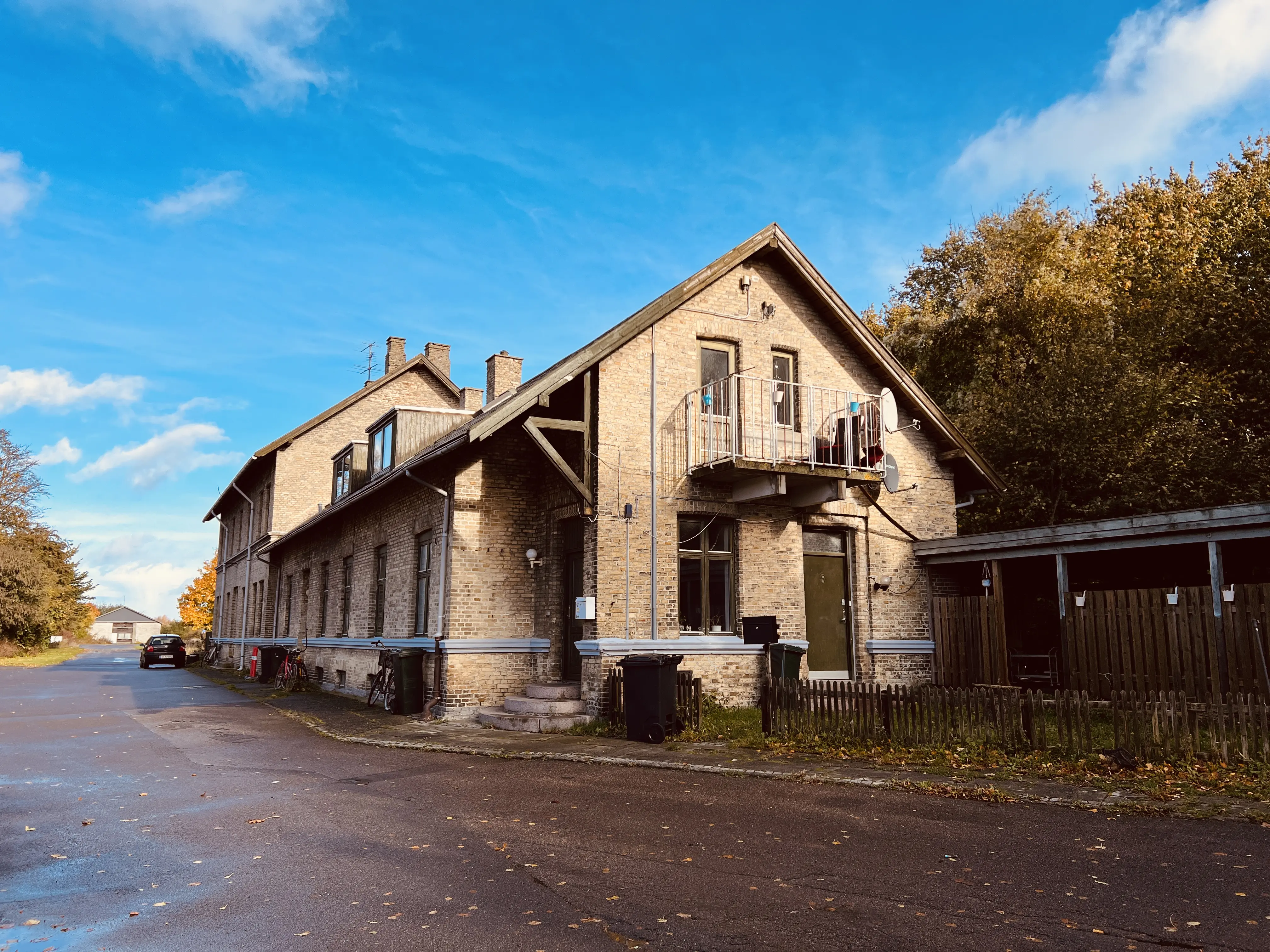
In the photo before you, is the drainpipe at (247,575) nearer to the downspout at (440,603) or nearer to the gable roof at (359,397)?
the gable roof at (359,397)

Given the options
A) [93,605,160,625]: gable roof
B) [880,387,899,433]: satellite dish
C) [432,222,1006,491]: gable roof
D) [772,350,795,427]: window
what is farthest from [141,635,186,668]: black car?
[93,605,160,625]: gable roof

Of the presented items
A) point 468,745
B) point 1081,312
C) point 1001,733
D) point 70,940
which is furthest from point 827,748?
point 1081,312

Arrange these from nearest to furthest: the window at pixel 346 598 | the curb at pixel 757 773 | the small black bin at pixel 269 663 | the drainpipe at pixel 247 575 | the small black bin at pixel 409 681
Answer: the curb at pixel 757 773, the small black bin at pixel 409 681, the window at pixel 346 598, the small black bin at pixel 269 663, the drainpipe at pixel 247 575

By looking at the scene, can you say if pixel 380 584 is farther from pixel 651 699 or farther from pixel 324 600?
pixel 651 699

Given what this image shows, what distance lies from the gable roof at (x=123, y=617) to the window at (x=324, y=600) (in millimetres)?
126447

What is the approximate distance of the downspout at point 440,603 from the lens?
1485 centimetres

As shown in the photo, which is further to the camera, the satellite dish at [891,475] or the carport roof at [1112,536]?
the satellite dish at [891,475]

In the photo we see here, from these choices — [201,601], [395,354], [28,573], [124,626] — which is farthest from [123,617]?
[395,354]

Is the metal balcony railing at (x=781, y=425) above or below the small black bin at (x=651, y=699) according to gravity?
above

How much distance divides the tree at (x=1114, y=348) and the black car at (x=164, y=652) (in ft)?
100

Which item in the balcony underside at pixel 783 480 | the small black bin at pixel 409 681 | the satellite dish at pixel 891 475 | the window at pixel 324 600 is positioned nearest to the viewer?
the balcony underside at pixel 783 480

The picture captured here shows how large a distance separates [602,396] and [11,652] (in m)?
41.5

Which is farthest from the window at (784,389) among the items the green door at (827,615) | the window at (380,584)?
the window at (380,584)

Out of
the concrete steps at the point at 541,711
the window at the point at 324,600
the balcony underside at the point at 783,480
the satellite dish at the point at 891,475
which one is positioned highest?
the satellite dish at the point at 891,475
